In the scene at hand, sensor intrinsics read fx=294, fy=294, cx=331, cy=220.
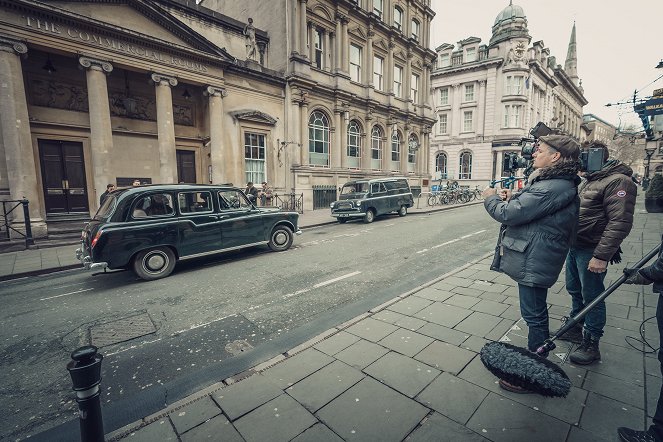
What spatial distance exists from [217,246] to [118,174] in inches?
403

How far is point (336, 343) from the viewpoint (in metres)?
3.40

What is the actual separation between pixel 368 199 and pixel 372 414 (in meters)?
12.5

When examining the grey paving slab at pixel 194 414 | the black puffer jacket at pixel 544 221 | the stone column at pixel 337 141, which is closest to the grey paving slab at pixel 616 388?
the black puffer jacket at pixel 544 221

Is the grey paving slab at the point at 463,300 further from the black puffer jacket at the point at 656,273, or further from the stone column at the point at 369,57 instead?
the stone column at the point at 369,57

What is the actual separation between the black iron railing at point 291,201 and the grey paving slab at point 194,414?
16089mm

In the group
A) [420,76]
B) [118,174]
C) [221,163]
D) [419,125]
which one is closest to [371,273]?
[221,163]

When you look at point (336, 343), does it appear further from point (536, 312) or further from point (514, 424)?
point (536, 312)

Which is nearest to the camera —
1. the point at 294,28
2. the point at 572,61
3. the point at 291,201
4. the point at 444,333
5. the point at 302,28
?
the point at 444,333

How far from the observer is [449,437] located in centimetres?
210

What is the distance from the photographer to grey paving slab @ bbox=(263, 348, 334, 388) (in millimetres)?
2787

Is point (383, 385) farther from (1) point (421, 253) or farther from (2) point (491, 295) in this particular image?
(1) point (421, 253)

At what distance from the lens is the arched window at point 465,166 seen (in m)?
39.9

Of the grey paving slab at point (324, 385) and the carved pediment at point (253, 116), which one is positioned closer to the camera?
the grey paving slab at point (324, 385)

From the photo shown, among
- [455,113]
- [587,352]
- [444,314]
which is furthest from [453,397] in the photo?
[455,113]
